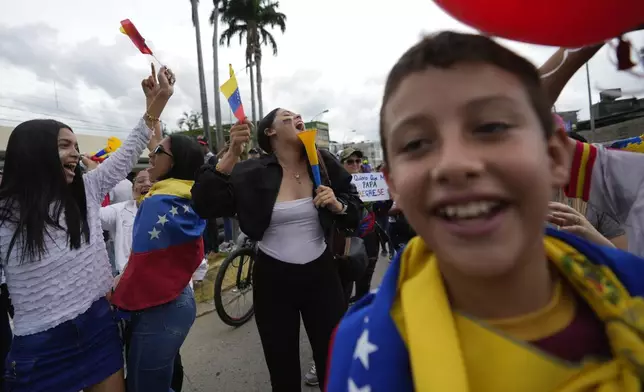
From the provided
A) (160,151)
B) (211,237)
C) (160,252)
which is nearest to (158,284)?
A: (160,252)

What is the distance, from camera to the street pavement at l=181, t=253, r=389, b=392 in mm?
3015

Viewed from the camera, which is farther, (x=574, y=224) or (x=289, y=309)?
(x=289, y=309)

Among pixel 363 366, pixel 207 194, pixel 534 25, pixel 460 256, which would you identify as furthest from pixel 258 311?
pixel 534 25

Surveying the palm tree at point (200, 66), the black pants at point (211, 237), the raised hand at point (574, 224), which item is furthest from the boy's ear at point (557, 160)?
the palm tree at point (200, 66)

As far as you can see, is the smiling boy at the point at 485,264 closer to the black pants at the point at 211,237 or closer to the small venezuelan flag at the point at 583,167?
the small venezuelan flag at the point at 583,167

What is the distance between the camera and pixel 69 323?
5.42 ft

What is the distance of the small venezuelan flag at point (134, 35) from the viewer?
1.65m

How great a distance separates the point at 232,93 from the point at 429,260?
4.36 feet

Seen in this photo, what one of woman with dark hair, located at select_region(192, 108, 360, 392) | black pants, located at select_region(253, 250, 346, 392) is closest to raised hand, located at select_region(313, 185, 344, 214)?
woman with dark hair, located at select_region(192, 108, 360, 392)

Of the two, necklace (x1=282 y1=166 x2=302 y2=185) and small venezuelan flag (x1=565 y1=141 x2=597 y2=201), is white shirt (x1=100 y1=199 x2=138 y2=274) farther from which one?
small venezuelan flag (x1=565 y1=141 x2=597 y2=201)

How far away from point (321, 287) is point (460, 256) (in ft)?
4.76

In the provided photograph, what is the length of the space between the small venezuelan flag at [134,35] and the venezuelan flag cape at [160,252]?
67 centimetres

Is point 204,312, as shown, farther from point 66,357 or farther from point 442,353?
point 442,353

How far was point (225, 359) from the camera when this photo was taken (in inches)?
134
